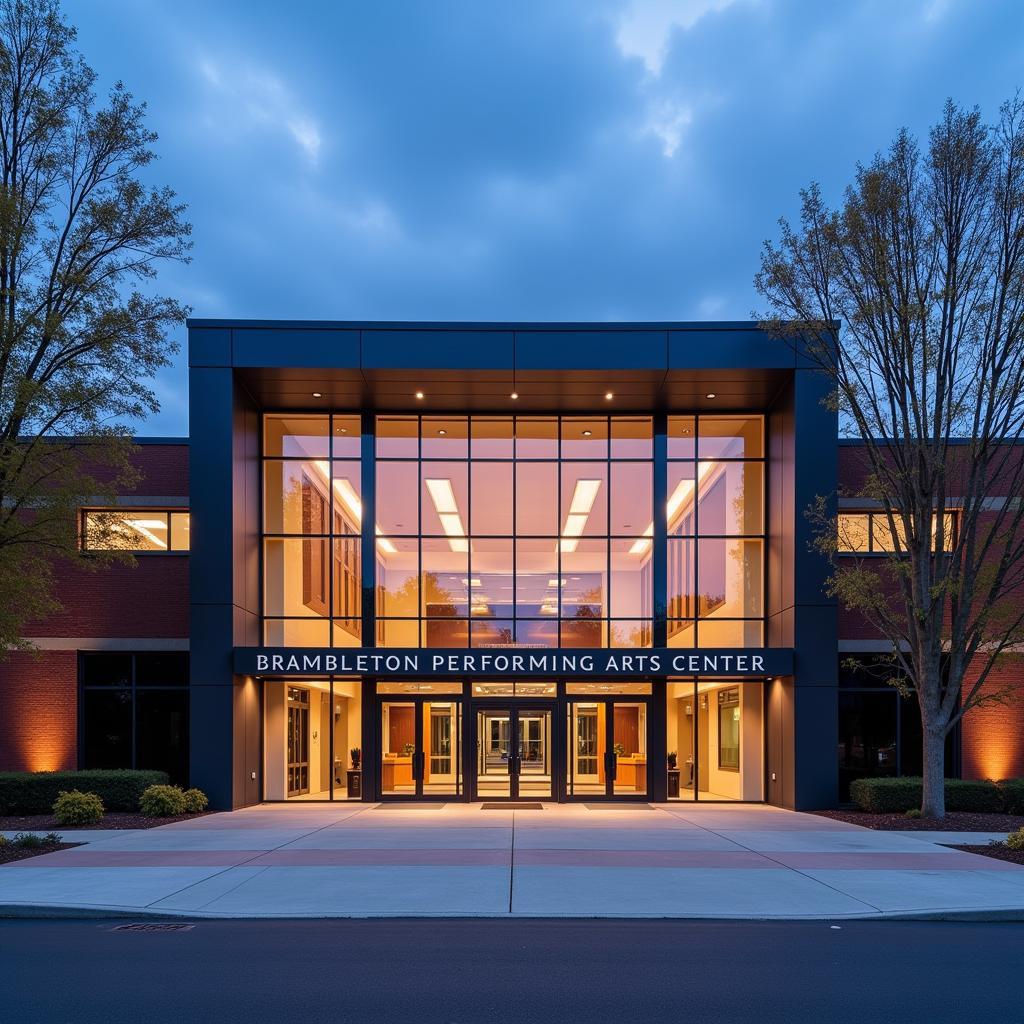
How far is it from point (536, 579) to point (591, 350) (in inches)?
227

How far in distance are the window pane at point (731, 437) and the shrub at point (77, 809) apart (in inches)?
613

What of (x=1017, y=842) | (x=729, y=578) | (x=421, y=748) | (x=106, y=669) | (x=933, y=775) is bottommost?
(x=421, y=748)

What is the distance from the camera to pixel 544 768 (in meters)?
22.5

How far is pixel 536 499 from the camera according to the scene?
23.1m

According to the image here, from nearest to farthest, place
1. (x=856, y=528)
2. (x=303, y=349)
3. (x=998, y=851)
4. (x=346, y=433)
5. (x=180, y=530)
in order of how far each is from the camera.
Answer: (x=998, y=851) < (x=303, y=349) < (x=856, y=528) < (x=180, y=530) < (x=346, y=433)

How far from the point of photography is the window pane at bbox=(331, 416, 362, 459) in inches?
914

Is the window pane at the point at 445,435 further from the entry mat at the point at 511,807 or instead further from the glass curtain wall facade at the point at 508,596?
the entry mat at the point at 511,807

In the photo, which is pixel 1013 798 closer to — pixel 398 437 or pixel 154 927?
pixel 398 437

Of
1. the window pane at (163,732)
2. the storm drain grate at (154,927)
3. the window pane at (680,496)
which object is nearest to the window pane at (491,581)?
the window pane at (680,496)

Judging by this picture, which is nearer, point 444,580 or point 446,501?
point 444,580

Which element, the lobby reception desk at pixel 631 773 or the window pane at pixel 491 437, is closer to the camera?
the lobby reception desk at pixel 631 773

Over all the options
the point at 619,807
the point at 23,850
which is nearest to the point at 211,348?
the point at 23,850

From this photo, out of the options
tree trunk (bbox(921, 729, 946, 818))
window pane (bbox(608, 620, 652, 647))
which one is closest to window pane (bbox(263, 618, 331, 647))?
window pane (bbox(608, 620, 652, 647))

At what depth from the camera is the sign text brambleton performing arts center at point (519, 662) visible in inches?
829
